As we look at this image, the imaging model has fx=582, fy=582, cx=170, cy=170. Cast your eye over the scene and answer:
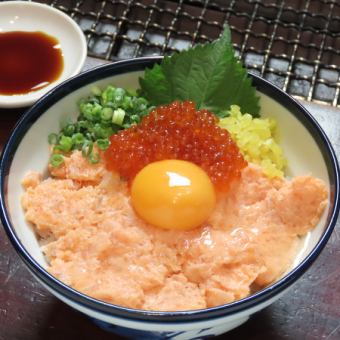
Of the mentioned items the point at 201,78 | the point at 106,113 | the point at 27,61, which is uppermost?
the point at 201,78

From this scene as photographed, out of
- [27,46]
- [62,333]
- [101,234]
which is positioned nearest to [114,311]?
[101,234]

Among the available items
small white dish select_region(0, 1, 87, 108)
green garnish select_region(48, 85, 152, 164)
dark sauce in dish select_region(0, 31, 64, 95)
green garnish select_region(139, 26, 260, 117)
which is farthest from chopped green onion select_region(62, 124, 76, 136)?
small white dish select_region(0, 1, 87, 108)

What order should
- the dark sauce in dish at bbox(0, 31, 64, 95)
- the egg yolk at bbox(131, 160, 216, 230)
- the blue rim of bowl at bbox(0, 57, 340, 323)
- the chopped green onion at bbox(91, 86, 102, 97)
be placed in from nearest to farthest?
the blue rim of bowl at bbox(0, 57, 340, 323)
the egg yolk at bbox(131, 160, 216, 230)
the chopped green onion at bbox(91, 86, 102, 97)
the dark sauce in dish at bbox(0, 31, 64, 95)

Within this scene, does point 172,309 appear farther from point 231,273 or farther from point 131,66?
point 131,66

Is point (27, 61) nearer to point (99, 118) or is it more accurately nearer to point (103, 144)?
point (99, 118)

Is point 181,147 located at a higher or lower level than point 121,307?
higher

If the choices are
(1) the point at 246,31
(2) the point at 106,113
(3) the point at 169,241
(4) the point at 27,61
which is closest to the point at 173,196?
(3) the point at 169,241

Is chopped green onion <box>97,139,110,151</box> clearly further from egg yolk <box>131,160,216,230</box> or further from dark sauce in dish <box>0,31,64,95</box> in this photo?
dark sauce in dish <box>0,31,64,95</box>
